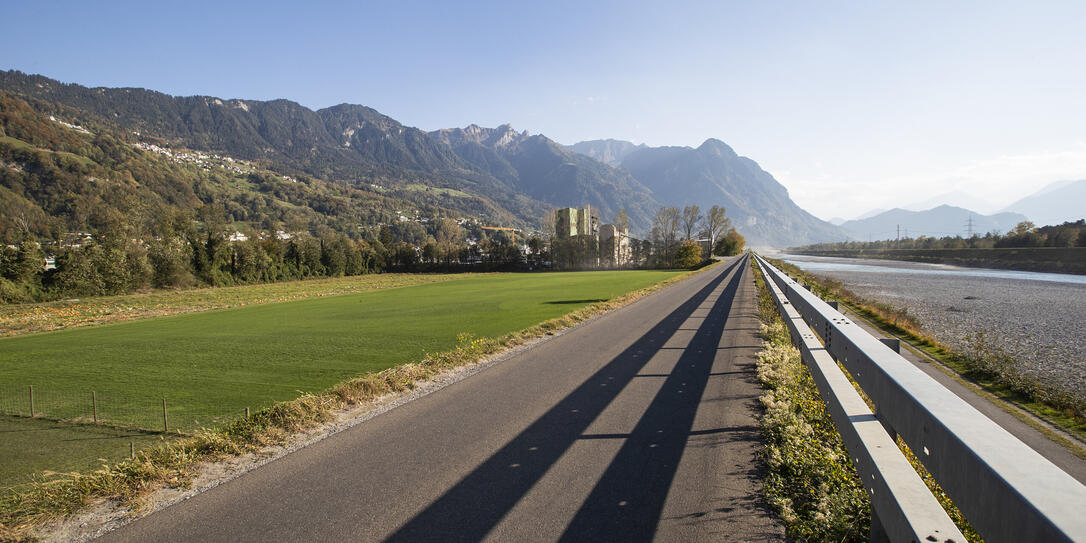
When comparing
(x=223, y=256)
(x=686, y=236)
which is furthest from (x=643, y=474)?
(x=686, y=236)

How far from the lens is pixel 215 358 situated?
14.8 metres

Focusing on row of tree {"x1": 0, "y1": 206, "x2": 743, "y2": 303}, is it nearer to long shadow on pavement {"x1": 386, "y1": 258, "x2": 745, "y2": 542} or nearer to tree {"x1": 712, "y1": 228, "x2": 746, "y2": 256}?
tree {"x1": 712, "y1": 228, "x2": 746, "y2": 256}

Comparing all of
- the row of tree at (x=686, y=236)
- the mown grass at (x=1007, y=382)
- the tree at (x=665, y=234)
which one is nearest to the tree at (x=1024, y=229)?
the row of tree at (x=686, y=236)

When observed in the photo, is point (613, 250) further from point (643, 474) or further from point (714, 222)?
point (643, 474)

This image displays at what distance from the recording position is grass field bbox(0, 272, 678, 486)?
10039mm

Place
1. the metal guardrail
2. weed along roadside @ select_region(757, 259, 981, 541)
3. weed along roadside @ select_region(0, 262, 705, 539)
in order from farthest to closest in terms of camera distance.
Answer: weed along roadside @ select_region(0, 262, 705, 539), weed along roadside @ select_region(757, 259, 981, 541), the metal guardrail

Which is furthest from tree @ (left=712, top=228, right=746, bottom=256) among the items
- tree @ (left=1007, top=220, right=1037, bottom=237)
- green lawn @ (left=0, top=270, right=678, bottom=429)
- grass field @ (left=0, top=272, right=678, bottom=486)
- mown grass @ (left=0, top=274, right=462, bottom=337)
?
grass field @ (left=0, top=272, right=678, bottom=486)

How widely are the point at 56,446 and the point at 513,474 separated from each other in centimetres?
922

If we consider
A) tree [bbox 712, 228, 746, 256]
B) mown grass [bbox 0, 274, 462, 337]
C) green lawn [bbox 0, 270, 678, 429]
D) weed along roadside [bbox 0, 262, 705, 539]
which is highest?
tree [bbox 712, 228, 746, 256]

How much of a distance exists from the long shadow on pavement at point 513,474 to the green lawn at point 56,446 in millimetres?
6226

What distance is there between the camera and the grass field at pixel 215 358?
1004 centimetres

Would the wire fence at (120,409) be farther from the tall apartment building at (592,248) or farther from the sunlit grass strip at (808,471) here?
the tall apartment building at (592,248)

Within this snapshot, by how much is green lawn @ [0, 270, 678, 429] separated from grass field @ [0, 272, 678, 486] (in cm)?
4

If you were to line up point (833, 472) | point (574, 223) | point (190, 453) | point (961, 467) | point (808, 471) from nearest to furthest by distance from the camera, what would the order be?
point (961, 467) < point (833, 472) < point (808, 471) < point (190, 453) < point (574, 223)
